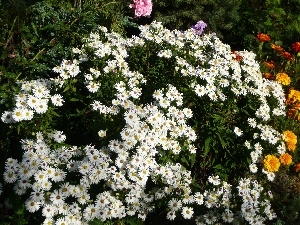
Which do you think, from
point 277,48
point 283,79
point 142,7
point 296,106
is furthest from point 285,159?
point 142,7

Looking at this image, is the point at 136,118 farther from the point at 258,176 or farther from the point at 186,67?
the point at 258,176

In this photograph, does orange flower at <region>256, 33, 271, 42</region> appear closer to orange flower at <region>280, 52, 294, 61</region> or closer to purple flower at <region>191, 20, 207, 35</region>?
orange flower at <region>280, 52, 294, 61</region>

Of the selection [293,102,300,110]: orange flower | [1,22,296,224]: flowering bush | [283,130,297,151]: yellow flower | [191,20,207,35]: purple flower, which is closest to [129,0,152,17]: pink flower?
[191,20,207,35]: purple flower

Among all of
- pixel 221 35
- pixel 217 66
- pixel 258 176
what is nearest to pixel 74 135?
pixel 217 66

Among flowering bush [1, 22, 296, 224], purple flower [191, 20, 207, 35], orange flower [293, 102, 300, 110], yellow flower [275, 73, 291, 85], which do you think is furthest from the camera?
Answer: purple flower [191, 20, 207, 35]

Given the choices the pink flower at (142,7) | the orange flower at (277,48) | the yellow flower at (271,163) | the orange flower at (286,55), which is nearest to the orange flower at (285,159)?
the yellow flower at (271,163)

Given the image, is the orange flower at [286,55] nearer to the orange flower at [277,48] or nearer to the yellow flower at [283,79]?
the orange flower at [277,48]

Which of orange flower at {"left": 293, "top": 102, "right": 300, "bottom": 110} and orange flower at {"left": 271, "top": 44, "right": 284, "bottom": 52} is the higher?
orange flower at {"left": 271, "top": 44, "right": 284, "bottom": 52}

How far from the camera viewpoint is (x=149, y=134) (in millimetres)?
2957

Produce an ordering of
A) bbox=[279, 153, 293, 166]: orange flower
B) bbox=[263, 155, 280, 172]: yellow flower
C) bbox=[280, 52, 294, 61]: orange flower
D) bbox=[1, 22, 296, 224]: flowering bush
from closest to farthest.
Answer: bbox=[1, 22, 296, 224]: flowering bush
bbox=[263, 155, 280, 172]: yellow flower
bbox=[279, 153, 293, 166]: orange flower
bbox=[280, 52, 294, 61]: orange flower

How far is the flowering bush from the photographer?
2.74 m

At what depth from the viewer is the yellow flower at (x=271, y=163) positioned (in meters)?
3.46

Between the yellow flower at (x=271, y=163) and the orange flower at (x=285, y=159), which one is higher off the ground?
the yellow flower at (x=271, y=163)

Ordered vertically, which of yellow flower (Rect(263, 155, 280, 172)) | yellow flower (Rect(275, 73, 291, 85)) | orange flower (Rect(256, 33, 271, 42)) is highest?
orange flower (Rect(256, 33, 271, 42))
